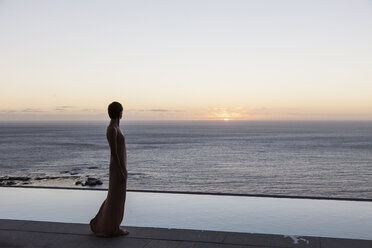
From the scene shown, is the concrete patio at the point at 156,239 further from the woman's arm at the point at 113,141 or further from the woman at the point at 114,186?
the woman's arm at the point at 113,141

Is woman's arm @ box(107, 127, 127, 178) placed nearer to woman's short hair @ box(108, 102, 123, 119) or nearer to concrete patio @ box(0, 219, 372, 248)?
woman's short hair @ box(108, 102, 123, 119)

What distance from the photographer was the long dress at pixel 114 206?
15.9 ft

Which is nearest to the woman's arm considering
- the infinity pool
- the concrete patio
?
the concrete patio

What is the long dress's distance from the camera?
15.9 feet

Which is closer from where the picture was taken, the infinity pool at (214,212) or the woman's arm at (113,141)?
the woman's arm at (113,141)

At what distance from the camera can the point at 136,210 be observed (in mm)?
6453

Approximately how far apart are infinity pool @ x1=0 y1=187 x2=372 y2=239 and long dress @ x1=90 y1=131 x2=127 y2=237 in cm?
70

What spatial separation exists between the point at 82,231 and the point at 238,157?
4704cm

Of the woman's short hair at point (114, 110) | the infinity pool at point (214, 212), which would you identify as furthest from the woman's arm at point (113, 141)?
the infinity pool at point (214, 212)

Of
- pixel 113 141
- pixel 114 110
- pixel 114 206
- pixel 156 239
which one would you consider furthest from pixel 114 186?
pixel 114 110

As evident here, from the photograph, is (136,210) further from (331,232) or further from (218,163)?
(218,163)

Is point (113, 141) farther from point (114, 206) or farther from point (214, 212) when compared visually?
A: point (214, 212)

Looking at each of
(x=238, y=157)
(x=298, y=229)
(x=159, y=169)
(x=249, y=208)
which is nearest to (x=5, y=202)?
(x=249, y=208)

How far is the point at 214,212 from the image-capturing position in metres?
6.17
